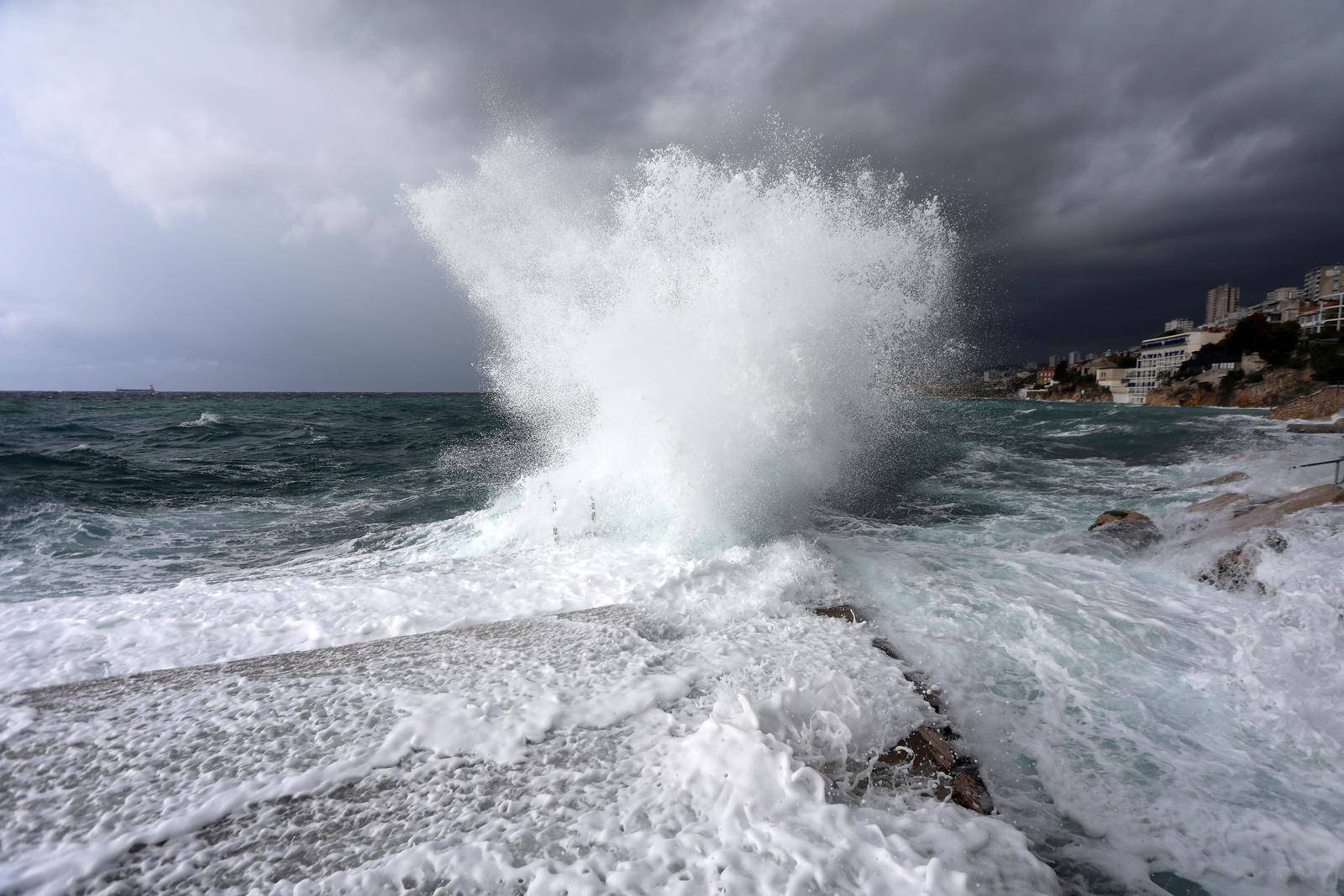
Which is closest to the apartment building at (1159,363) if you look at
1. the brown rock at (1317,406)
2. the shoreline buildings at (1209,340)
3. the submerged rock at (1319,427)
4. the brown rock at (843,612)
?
the shoreline buildings at (1209,340)

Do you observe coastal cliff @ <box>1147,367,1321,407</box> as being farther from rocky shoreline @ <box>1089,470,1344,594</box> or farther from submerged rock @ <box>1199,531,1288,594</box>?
submerged rock @ <box>1199,531,1288,594</box>

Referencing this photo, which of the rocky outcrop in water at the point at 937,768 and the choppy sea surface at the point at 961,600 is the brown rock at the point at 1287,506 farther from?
the rocky outcrop in water at the point at 937,768

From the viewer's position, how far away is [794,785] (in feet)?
7.93

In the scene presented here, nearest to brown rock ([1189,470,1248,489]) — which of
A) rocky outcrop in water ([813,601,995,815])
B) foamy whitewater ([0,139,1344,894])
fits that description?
foamy whitewater ([0,139,1344,894])

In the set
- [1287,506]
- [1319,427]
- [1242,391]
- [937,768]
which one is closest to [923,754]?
[937,768]

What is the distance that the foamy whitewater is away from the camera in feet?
7.39

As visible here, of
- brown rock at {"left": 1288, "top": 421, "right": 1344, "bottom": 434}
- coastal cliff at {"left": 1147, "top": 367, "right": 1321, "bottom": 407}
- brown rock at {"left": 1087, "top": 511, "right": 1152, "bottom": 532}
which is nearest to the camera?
brown rock at {"left": 1087, "top": 511, "right": 1152, "bottom": 532}

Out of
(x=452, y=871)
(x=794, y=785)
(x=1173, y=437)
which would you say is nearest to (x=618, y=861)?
(x=452, y=871)

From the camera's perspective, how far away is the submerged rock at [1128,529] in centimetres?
667

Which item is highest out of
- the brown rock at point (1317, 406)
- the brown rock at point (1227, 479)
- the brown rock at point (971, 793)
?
the brown rock at point (1317, 406)

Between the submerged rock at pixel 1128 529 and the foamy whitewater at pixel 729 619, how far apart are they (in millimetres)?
290

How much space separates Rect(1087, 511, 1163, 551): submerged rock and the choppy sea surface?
287 mm

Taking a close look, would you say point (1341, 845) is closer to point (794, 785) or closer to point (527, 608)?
point (794, 785)

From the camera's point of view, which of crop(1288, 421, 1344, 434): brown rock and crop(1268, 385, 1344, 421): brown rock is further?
crop(1268, 385, 1344, 421): brown rock
